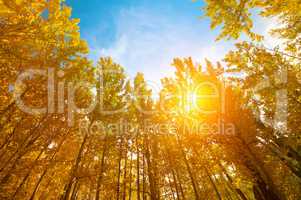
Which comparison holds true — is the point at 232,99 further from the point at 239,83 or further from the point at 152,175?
the point at 152,175

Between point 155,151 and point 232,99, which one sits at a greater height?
point 232,99

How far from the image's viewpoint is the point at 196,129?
7887 mm

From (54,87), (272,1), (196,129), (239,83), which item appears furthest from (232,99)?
(54,87)

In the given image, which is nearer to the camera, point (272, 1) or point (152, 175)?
point (272, 1)

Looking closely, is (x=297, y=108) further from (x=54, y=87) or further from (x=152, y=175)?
(x=54, y=87)

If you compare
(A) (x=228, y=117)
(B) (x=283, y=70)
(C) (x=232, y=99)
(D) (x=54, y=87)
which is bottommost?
(A) (x=228, y=117)

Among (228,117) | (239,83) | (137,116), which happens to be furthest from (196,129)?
(137,116)

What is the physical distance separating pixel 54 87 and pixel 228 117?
24.3 feet

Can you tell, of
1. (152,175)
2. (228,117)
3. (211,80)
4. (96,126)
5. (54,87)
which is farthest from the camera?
(152,175)

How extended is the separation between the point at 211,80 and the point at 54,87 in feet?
22.5

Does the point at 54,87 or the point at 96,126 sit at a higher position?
the point at 54,87

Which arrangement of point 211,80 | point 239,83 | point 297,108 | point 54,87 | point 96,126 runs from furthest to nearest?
point 96,126 → point 239,83 → point 297,108 → point 54,87 → point 211,80

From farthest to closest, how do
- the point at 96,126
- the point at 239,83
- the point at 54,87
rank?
the point at 96,126
the point at 239,83
the point at 54,87

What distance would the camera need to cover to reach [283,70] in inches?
356
